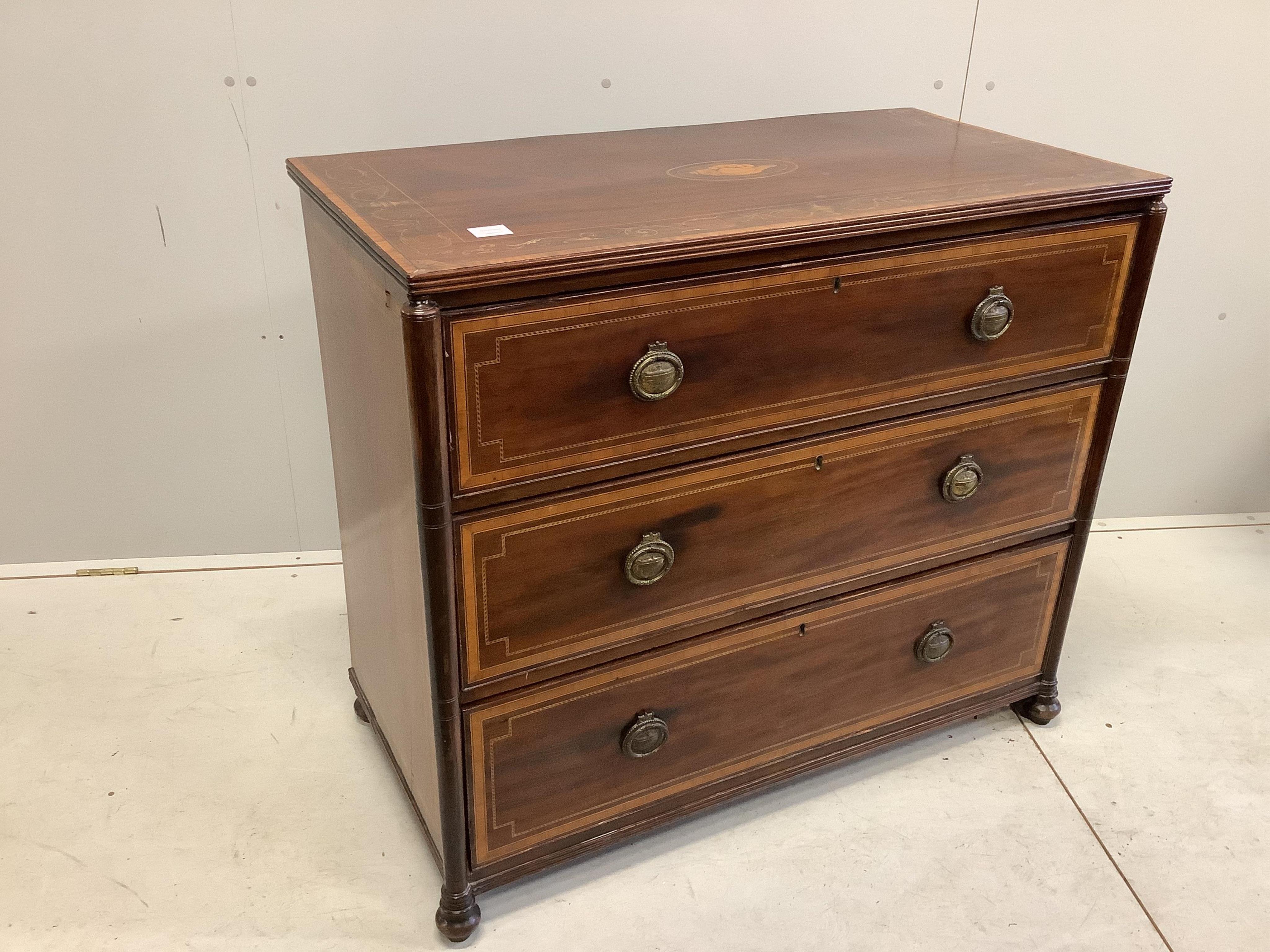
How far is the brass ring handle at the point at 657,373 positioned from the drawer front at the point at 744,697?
41 cm

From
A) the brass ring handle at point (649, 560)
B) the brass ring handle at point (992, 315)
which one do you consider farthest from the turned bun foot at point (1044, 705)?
the brass ring handle at point (649, 560)

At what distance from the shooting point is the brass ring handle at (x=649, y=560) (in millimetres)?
1474

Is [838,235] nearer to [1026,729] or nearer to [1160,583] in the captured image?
[1026,729]

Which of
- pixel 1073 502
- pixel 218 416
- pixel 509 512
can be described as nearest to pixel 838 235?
pixel 509 512

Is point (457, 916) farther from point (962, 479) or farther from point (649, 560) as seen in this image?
point (962, 479)

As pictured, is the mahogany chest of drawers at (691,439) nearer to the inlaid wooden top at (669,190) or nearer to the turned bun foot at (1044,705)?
the inlaid wooden top at (669,190)

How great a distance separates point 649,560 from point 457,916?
582 mm

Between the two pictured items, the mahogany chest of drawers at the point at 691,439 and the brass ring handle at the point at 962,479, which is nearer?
the mahogany chest of drawers at the point at 691,439

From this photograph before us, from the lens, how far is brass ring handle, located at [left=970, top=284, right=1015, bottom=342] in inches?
61.3

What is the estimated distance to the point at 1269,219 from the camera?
242 centimetres

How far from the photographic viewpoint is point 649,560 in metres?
1.48

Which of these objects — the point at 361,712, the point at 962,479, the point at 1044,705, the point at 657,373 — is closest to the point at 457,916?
the point at 361,712

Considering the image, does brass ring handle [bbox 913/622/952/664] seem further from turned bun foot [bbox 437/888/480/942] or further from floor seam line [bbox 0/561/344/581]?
floor seam line [bbox 0/561/344/581]

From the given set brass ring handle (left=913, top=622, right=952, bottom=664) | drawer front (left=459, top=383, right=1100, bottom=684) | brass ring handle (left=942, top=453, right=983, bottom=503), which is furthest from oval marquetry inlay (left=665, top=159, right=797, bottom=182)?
brass ring handle (left=913, top=622, right=952, bottom=664)
